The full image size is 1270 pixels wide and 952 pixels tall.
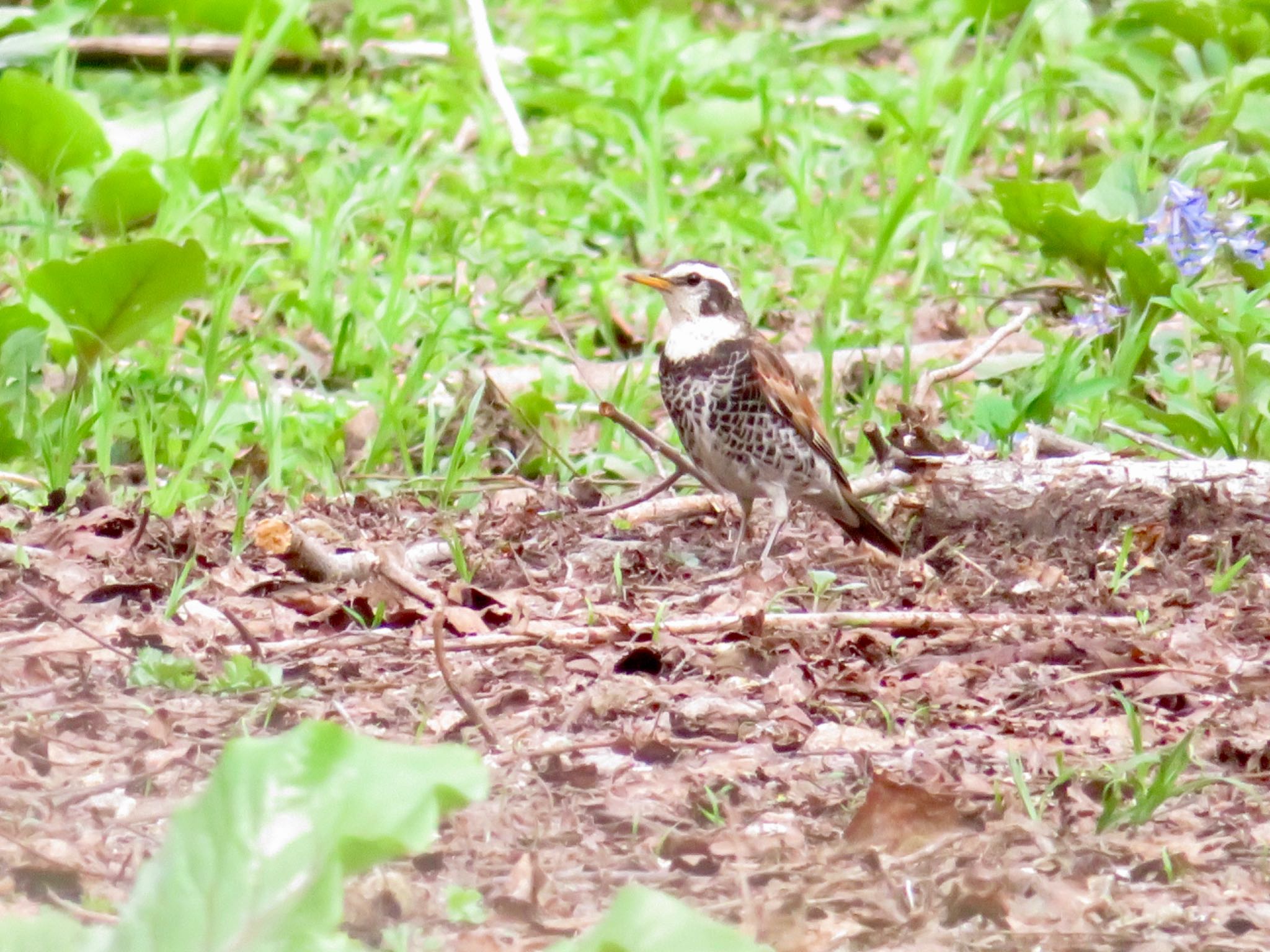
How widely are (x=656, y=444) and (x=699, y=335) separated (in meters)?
0.57

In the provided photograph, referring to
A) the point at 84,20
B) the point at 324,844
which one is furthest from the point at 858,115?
the point at 324,844

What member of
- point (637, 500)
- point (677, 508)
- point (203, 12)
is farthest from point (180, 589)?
point (203, 12)

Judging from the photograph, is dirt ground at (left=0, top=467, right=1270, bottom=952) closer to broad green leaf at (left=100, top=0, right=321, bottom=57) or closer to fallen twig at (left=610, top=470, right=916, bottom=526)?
Answer: fallen twig at (left=610, top=470, right=916, bottom=526)

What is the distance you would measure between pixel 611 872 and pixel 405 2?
28.1 feet

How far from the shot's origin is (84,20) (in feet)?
25.6

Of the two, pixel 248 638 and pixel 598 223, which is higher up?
pixel 248 638

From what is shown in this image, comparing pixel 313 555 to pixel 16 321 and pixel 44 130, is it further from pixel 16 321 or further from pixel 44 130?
pixel 44 130

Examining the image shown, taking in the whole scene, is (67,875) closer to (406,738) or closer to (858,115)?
(406,738)

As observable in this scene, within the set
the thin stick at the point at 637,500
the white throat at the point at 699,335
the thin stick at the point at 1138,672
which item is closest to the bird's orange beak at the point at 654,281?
the white throat at the point at 699,335

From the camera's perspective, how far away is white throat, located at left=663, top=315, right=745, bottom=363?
18.8 feet

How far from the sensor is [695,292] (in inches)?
230

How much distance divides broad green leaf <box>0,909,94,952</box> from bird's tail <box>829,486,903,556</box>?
10.9 ft

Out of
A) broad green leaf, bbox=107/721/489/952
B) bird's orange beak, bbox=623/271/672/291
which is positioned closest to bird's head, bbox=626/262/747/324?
bird's orange beak, bbox=623/271/672/291

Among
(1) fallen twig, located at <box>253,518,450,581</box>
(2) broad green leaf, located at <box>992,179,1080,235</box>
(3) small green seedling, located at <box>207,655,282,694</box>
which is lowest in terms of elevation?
(1) fallen twig, located at <box>253,518,450,581</box>
